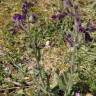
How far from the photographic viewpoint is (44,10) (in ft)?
13.1

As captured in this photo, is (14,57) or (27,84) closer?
(27,84)

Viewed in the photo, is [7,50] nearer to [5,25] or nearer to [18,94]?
[5,25]

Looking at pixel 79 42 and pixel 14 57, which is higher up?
pixel 79 42

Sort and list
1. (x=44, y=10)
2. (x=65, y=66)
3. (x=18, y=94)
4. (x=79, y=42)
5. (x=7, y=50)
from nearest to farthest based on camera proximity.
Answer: (x=79, y=42) → (x=18, y=94) → (x=65, y=66) → (x=7, y=50) → (x=44, y=10)

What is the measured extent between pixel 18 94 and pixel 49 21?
45.7 inches

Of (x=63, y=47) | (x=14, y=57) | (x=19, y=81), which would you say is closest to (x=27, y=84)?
(x=19, y=81)

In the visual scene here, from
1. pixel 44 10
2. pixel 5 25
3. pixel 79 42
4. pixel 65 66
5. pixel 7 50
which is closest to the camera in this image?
pixel 79 42

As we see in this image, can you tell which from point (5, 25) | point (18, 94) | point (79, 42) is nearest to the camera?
point (79, 42)

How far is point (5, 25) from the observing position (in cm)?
372

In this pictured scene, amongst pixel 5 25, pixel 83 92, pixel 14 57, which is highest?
pixel 5 25

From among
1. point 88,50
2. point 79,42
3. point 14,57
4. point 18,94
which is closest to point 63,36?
point 88,50

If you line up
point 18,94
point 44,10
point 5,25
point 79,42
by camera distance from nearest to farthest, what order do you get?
point 79,42 < point 18,94 < point 5,25 < point 44,10

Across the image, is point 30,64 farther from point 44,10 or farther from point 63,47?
point 44,10

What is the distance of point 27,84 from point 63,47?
626 mm
